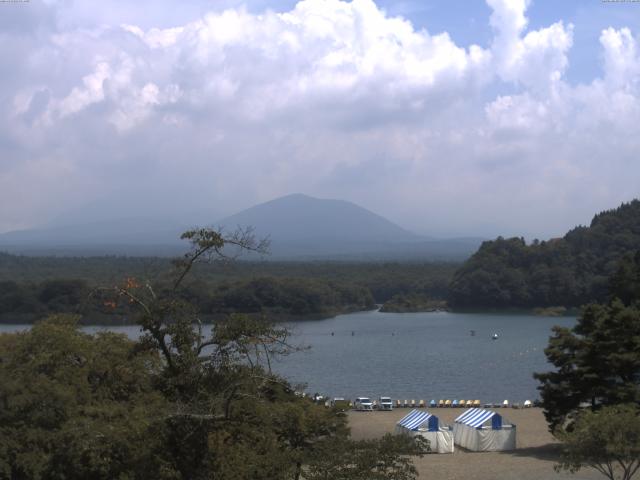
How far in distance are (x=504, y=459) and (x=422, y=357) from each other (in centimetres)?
2083

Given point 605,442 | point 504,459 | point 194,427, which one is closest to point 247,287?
point 504,459

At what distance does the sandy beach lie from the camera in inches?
557

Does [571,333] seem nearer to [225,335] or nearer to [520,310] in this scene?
[225,335]

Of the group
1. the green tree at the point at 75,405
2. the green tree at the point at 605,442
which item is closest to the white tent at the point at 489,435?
the green tree at the point at 605,442

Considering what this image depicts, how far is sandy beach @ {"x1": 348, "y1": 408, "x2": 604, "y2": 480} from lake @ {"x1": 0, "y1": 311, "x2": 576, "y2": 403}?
3.49 m

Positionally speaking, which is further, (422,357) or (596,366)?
(422,357)

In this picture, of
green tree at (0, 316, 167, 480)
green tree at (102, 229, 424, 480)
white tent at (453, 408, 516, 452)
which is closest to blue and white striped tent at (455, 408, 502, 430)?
white tent at (453, 408, 516, 452)

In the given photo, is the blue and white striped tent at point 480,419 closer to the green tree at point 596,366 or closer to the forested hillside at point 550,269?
the green tree at point 596,366

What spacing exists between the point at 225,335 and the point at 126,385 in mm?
3792

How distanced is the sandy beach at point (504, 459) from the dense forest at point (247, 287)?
12292mm

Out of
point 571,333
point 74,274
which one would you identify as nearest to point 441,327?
point 74,274

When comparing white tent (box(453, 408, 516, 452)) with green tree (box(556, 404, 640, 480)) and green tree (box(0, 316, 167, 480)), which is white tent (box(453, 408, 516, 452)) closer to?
green tree (box(556, 404, 640, 480))

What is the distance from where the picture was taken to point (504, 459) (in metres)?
→ 15.8

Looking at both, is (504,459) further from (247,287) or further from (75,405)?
(247,287)
